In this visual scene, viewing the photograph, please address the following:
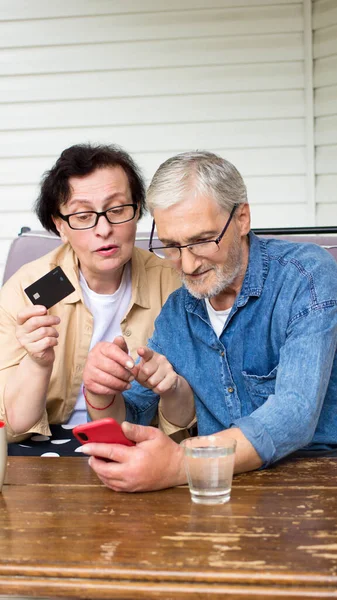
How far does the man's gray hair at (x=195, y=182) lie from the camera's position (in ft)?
6.42

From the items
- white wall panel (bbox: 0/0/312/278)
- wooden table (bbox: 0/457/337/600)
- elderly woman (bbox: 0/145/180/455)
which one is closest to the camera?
wooden table (bbox: 0/457/337/600)

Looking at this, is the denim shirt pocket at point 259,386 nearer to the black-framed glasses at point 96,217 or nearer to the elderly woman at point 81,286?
the elderly woman at point 81,286

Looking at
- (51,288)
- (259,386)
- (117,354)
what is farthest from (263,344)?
(51,288)

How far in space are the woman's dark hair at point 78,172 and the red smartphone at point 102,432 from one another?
1.18 meters

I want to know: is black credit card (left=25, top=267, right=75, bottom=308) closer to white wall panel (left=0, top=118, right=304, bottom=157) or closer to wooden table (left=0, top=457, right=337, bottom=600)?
wooden table (left=0, top=457, right=337, bottom=600)

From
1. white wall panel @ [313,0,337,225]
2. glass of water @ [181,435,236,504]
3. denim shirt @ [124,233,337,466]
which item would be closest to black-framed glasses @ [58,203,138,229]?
denim shirt @ [124,233,337,466]

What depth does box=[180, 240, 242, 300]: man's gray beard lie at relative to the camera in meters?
2.01

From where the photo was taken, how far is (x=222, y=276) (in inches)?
79.3

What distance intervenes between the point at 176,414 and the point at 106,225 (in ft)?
2.09

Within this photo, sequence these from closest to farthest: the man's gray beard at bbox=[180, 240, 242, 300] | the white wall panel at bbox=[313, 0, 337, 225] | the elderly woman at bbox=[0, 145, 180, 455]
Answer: the man's gray beard at bbox=[180, 240, 242, 300]
the elderly woman at bbox=[0, 145, 180, 455]
the white wall panel at bbox=[313, 0, 337, 225]

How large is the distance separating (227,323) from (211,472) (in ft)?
2.26

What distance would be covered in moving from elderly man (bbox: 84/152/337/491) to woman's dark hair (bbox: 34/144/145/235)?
589mm

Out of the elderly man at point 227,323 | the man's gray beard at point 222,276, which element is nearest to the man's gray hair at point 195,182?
the elderly man at point 227,323

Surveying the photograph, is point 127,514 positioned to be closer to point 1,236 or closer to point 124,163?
point 124,163
